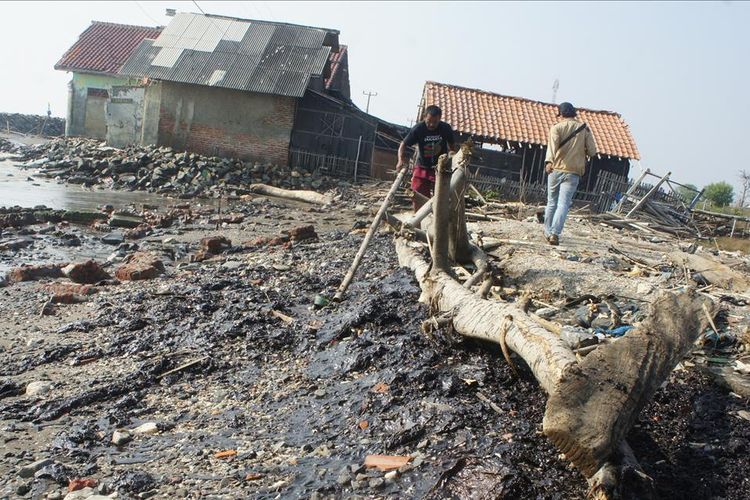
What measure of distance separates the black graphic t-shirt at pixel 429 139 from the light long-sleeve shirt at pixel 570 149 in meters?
1.25

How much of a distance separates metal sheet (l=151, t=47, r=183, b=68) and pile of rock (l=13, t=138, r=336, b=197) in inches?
105

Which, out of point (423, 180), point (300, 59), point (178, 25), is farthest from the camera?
point (178, 25)

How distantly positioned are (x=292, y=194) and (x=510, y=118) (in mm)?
7652

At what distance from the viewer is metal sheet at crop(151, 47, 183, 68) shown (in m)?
20.4

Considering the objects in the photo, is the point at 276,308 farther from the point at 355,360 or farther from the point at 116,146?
the point at 116,146

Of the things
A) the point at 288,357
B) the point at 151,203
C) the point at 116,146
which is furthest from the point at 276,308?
the point at 116,146

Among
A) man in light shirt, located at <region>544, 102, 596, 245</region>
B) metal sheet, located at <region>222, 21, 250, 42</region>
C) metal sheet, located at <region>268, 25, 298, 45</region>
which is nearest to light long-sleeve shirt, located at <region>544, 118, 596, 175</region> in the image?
man in light shirt, located at <region>544, 102, 596, 245</region>

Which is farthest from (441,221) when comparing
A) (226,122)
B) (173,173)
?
(226,122)

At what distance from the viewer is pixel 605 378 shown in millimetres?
2766

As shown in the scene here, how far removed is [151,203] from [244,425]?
12.5 metres

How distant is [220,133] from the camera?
20156 millimetres

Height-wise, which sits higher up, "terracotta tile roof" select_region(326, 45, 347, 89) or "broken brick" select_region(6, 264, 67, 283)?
"terracotta tile roof" select_region(326, 45, 347, 89)

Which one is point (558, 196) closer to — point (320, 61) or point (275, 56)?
point (320, 61)

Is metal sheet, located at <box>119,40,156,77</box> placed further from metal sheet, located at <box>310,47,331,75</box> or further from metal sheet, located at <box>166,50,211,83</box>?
metal sheet, located at <box>310,47,331,75</box>
